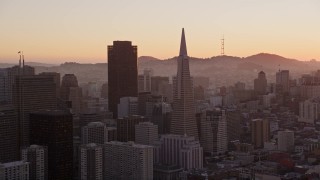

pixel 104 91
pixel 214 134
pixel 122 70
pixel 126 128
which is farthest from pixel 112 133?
pixel 104 91

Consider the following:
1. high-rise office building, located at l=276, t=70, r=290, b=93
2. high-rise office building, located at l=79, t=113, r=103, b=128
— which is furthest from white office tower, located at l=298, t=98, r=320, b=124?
high-rise office building, located at l=79, t=113, r=103, b=128

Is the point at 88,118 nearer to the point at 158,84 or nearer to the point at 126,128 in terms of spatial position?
the point at 126,128

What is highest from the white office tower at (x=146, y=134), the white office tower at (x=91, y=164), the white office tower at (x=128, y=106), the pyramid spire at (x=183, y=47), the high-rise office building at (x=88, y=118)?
the pyramid spire at (x=183, y=47)

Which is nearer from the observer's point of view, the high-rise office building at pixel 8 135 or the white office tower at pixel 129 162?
the white office tower at pixel 129 162

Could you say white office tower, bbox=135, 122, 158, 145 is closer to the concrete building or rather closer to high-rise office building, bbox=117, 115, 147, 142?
high-rise office building, bbox=117, 115, 147, 142

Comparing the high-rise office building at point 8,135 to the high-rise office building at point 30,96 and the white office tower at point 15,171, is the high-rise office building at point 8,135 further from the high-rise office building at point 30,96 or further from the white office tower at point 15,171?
the white office tower at point 15,171

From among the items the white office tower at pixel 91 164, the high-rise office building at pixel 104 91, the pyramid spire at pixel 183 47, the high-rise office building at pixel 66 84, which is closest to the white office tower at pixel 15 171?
the white office tower at pixel 91 164

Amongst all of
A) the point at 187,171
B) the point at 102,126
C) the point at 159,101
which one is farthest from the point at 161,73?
the point at 187,171

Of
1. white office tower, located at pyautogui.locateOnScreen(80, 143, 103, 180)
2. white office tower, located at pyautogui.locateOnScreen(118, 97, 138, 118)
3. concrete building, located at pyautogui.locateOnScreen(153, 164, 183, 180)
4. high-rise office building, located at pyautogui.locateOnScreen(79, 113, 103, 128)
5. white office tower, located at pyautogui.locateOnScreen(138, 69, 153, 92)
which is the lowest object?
concrete building, located at pyautogui.locateOnScreen(153, 164, 183, 180)
